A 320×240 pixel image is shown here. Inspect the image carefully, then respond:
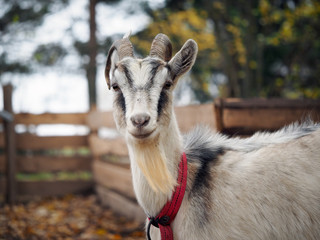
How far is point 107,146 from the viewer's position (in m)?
5.51

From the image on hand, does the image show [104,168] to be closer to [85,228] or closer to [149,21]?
[85,228]

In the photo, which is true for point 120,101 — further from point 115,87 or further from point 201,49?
point 201,49

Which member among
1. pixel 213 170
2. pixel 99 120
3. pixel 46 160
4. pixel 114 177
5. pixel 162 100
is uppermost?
pixel 162 100

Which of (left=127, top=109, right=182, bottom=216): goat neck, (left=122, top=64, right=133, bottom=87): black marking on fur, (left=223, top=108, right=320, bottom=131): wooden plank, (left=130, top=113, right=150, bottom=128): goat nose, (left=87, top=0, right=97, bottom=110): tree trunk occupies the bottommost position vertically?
(left=127, top=109, right=182, bottom=216): goat neck

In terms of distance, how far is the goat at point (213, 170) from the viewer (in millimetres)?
1976

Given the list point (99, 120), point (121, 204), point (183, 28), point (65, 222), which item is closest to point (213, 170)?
point (121, 204)

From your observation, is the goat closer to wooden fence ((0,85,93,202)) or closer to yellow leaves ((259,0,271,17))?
wooden fence ((0,85,93,202))

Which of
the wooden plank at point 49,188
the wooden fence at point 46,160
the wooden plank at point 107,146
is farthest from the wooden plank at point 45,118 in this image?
the wooden plank at point 49,188

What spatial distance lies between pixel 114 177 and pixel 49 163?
2006 millimetres

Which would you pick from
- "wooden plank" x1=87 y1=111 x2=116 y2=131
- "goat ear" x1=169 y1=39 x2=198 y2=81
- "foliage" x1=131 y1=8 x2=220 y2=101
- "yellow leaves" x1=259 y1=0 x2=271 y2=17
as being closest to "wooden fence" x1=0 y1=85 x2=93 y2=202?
"wooden plank" x1=87 y1=111 x2=116 y2=131

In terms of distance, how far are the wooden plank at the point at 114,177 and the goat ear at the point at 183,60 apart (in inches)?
101

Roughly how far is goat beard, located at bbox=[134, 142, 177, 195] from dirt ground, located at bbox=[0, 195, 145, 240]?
2184 millimetres

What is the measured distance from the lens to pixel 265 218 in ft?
6.55

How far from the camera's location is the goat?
1.98m
